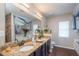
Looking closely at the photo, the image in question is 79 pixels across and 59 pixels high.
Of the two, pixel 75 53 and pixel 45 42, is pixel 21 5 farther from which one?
pixel 75 53

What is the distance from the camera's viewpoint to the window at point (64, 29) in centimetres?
174

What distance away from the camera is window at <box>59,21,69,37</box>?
1.74 meters

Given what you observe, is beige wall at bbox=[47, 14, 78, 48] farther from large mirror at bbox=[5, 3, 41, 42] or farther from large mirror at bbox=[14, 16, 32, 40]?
large mirror at bbox=[14, 16, 32, 40]

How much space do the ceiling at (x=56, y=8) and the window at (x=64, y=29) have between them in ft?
0.67

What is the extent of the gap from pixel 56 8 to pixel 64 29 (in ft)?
1.46

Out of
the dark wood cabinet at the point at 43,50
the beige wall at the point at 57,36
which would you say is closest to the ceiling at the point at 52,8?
the beige wall at the point at 57,36

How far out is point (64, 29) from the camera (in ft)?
5.82

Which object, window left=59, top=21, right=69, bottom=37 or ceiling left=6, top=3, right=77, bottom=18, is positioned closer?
ceiling left=6, top=3, right=77, bottom=18

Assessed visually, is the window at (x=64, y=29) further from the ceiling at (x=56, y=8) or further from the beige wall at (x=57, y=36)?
the ceiling at (x=56, y=8)

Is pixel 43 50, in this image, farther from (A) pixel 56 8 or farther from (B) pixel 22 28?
(A) pixel 56 8

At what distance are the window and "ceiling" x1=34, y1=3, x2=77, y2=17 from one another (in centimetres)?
20

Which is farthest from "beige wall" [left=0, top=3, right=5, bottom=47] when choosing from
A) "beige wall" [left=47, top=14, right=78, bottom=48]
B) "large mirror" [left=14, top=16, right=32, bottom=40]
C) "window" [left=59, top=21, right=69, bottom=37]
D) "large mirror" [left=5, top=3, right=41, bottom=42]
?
"window" [left=59, top=21, right=69, bottom=37]

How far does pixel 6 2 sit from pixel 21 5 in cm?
32

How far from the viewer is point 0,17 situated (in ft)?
4.82
